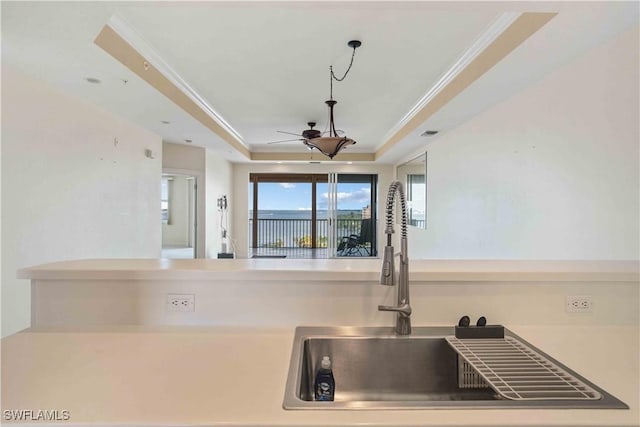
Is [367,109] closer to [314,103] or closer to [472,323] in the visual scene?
[314,103]

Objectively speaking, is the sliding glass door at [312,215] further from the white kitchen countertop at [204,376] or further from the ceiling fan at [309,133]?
the white kitchen countertop at [204,376]

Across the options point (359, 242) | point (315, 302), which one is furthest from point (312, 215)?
point (315, 302)

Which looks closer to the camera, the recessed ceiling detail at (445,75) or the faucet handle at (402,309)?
the faucet handle at (402,309)

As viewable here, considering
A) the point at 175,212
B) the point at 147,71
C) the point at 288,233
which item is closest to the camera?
the point at 147,71

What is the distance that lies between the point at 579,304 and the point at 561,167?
66.9 inches

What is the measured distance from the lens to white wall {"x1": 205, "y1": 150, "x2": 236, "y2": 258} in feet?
20.9

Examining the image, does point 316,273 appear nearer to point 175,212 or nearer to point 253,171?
point 253,171

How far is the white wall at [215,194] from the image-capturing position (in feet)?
20.9

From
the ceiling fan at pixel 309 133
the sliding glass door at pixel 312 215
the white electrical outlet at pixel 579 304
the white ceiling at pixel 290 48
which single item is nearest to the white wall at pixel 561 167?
the white ceiling at pixel 290 48

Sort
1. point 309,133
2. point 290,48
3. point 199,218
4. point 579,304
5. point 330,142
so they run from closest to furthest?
point 579,304 → point 290,48 → point 330,142 → point 309,133 → point 199,218

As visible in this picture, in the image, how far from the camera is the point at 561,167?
2496 mm

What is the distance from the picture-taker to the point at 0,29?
1.94 m

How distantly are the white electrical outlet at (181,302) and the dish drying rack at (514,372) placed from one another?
94 cm

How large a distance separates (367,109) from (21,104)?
3609mm
